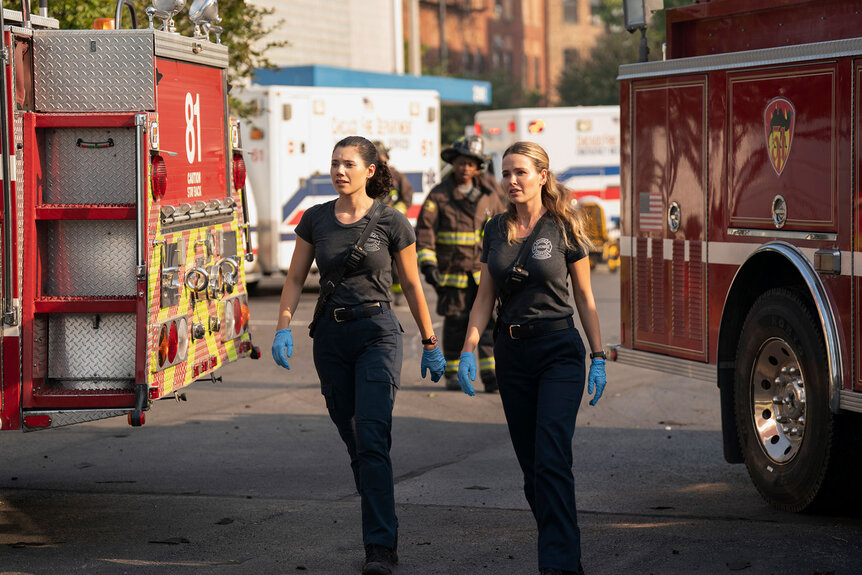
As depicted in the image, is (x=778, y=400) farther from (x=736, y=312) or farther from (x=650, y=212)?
(x=650, y=212)

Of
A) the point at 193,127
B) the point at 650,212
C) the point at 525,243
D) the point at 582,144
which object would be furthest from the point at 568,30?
the point at 525,243

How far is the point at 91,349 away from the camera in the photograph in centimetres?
654

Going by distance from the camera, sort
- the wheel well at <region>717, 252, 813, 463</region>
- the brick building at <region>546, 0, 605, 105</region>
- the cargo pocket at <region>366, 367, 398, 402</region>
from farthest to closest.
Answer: the brick building at <region>546, 0, 605, 105</region>, the wheel well at <region>717, 252, 813, 463</region>, the cargo pocket at <region>366, 367, 398, 402</region>

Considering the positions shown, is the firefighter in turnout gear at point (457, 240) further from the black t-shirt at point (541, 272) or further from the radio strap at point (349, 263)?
the black t-shirt at point (541, 272)

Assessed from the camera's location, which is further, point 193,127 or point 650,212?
point 650,212

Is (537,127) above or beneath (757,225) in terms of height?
above

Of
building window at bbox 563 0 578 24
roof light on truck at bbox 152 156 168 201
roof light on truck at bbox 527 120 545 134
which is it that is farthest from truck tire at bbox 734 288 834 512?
building window at bbox 563 0 578 24

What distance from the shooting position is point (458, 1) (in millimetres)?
57219

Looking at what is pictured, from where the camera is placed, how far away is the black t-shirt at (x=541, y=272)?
5613 millimetres

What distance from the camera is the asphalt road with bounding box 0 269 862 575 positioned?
602 cm

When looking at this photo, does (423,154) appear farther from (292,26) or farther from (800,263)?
(800,263)

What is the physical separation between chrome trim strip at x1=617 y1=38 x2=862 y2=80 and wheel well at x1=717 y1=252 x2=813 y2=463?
945 millimetres

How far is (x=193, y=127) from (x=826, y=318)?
3.42 meters

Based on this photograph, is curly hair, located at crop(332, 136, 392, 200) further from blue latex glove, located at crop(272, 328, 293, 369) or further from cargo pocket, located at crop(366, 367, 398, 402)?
cargo pocket, located at crop(366, 367, 398, 402)
